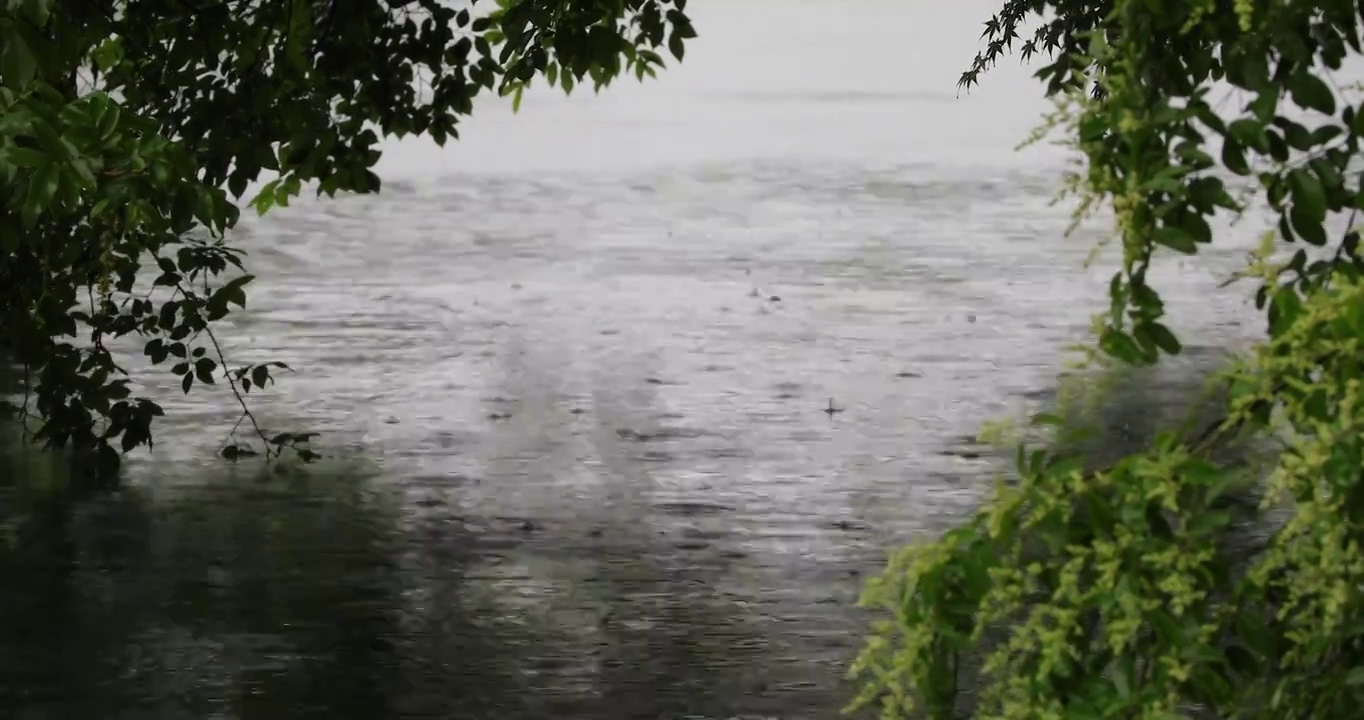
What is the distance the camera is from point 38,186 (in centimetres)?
235

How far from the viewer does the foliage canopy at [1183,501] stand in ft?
4.07

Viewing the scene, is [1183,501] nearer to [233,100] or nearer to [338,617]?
[338,617]

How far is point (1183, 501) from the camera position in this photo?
132 centimetres

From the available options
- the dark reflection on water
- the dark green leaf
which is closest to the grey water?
the dark reflection on water

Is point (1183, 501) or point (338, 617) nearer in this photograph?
point (1183, 501)

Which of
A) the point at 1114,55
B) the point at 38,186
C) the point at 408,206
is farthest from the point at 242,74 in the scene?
the point at 408,206

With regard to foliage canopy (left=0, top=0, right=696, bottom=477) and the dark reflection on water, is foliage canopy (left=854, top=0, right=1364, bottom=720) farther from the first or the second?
foliage canopy (left=0, top=0, right=696, bottom=477)

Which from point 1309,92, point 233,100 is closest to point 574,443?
point 233,100

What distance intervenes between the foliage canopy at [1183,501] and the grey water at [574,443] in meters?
2.32

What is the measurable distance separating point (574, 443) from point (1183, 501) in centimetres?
494

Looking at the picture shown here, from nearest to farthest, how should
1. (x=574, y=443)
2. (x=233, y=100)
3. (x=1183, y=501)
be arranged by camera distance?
1. (x=1183, y=501)
2. (x=233, y=100)
3. (x=574, y=443)

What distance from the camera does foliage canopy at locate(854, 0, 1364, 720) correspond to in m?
1.24

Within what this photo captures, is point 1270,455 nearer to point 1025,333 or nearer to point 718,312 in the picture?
point 1025,333

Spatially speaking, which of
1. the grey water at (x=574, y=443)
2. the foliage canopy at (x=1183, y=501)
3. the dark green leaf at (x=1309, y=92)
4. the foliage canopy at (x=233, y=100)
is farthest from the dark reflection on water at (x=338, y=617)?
the dark green leaf at (x=1309, y=92)
